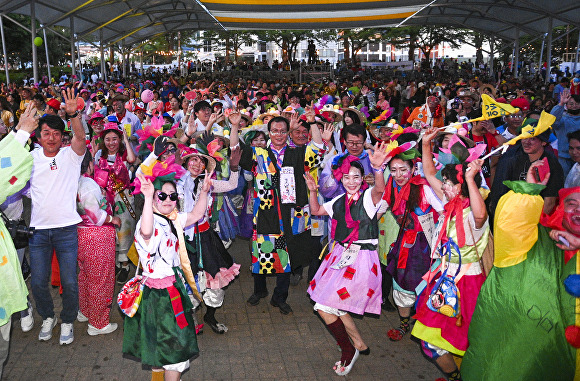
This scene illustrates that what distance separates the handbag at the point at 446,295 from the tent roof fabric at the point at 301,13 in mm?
16580

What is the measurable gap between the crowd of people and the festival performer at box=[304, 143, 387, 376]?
0.01m

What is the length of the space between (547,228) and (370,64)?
135ft

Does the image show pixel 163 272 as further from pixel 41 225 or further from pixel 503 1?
pixel 503 1

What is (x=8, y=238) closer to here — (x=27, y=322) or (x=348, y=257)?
(x=27, y=322)

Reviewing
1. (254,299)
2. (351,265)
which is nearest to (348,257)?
(351,265)

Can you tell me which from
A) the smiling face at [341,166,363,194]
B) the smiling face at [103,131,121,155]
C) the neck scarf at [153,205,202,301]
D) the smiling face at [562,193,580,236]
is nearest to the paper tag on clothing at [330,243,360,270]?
the smiling face at [341,166,363,194]

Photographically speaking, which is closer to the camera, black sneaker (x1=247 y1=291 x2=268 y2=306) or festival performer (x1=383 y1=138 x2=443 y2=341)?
festival performer (x1=383 y1=138 x2=443 y2=341)

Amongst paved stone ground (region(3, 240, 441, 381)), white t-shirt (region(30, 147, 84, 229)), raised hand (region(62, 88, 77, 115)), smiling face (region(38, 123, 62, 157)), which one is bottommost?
paved stone ground (region(3, 240, 441, 381))

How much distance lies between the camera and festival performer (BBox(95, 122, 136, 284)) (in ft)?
19.4

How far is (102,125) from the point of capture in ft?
23.3

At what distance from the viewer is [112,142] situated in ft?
20.0

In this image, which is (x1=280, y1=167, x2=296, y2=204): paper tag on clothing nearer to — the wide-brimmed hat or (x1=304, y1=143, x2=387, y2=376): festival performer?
the wide-brimmed hat

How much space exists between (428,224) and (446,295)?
104cm

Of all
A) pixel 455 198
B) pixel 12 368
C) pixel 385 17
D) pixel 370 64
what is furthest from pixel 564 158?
Answer: pixel 370 64
